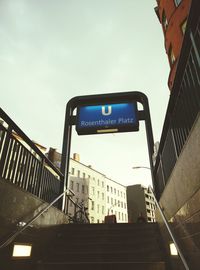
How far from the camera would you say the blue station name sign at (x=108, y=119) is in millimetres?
9086

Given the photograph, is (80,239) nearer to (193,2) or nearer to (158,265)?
(158,265)

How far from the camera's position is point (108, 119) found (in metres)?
9.26

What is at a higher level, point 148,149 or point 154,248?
point 148,149

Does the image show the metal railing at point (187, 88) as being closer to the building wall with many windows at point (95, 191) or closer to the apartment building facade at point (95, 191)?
the apartment building facade at point (95, 191)

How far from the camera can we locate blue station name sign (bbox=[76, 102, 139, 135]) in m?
9.09

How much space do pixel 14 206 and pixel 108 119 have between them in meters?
6.02

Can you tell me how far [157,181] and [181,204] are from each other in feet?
13.3

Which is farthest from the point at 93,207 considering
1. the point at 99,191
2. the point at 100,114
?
the point at 100,114

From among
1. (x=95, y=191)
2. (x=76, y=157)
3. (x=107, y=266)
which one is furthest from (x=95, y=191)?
(x=107, y=266)

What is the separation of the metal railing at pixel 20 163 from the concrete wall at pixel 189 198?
2.85 metres

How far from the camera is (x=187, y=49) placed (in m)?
2.92

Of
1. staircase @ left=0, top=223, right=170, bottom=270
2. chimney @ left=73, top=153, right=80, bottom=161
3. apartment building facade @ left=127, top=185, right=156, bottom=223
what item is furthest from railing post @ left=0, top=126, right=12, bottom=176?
apartment building facade @ left=127, top=185, right=156, bottom=223

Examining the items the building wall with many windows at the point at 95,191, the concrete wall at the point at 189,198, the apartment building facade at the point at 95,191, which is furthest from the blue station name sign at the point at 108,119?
the building wall with many windows at the point at 95,191

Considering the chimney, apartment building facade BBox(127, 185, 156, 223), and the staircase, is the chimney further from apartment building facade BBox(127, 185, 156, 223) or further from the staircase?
the staircase
